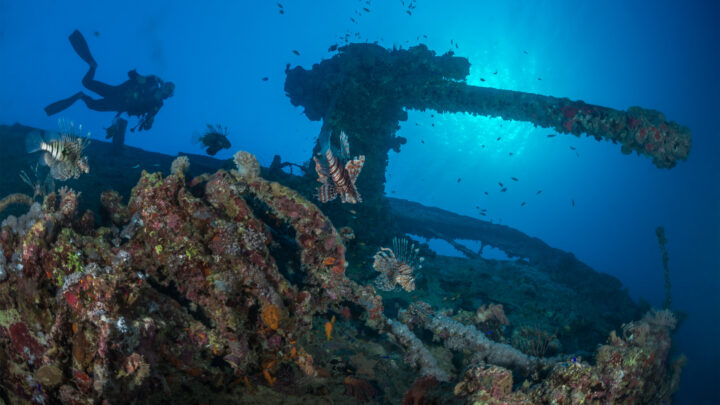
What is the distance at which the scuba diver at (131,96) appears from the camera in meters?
14.0

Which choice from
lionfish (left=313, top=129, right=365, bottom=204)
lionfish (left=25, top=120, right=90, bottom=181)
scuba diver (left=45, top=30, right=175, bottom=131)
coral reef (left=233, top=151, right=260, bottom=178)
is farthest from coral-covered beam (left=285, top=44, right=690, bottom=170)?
lionfish (left=25, top=120, right=90, bottom=181)

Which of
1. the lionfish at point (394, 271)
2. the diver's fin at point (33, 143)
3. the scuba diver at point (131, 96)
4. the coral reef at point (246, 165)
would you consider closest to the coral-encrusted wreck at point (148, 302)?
the coral reef at point (246, 165)

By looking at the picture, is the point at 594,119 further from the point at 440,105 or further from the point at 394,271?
the point at 394,271

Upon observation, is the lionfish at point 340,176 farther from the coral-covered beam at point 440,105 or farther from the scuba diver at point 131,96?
the scuba diver at point 131,96

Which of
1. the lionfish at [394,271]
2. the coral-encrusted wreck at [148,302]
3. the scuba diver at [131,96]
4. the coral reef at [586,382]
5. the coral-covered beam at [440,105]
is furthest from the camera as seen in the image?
the scuba diver at [131,96]

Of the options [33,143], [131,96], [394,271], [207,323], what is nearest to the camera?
[207,323]

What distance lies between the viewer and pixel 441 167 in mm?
114938

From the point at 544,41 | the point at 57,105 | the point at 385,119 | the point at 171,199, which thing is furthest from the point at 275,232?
the point at 544,41

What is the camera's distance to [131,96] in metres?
14.0

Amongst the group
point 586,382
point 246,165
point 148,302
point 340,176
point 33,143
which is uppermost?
point 33,143

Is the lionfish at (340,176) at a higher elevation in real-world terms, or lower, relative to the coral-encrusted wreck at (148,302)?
higher

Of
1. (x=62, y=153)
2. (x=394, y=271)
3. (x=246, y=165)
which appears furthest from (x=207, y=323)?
(x=394, y=271)

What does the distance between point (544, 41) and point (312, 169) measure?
49257mm

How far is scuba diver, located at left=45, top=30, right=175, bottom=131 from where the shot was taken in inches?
550
